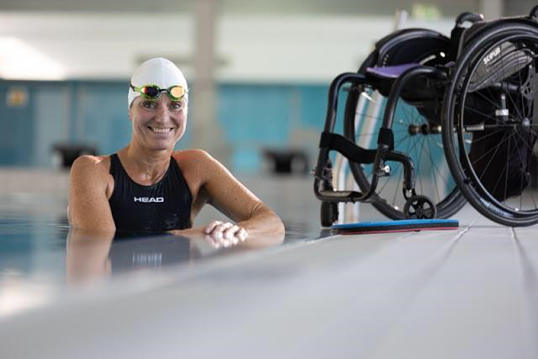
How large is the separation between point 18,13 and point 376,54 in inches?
605

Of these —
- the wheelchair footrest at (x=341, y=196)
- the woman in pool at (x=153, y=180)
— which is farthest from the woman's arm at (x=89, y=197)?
the wheelchair footrest at (x=341, y=196)

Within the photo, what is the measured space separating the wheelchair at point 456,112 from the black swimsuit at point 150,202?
631 mm

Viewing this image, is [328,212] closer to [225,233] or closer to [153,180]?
[153,180]

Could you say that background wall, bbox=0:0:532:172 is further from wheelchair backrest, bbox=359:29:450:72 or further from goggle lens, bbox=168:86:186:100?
goggle lens, bbox=168:86:186:100

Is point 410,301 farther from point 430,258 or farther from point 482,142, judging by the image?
point 482,142

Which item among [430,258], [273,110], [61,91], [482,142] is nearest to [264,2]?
[273,110]

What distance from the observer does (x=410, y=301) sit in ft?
5.54

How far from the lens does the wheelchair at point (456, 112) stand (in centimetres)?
325

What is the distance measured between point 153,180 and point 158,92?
0.43m

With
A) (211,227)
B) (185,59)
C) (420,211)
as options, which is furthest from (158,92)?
(185,59)

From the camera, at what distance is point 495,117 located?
3.68 meters

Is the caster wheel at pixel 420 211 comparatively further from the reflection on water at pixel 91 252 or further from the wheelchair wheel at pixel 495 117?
the reflection on water at pixel 91 252

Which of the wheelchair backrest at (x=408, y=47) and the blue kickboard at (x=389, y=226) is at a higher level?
the wheelchair backrest at (x=408, y=47)

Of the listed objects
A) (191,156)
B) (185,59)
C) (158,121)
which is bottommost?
(191,156)
